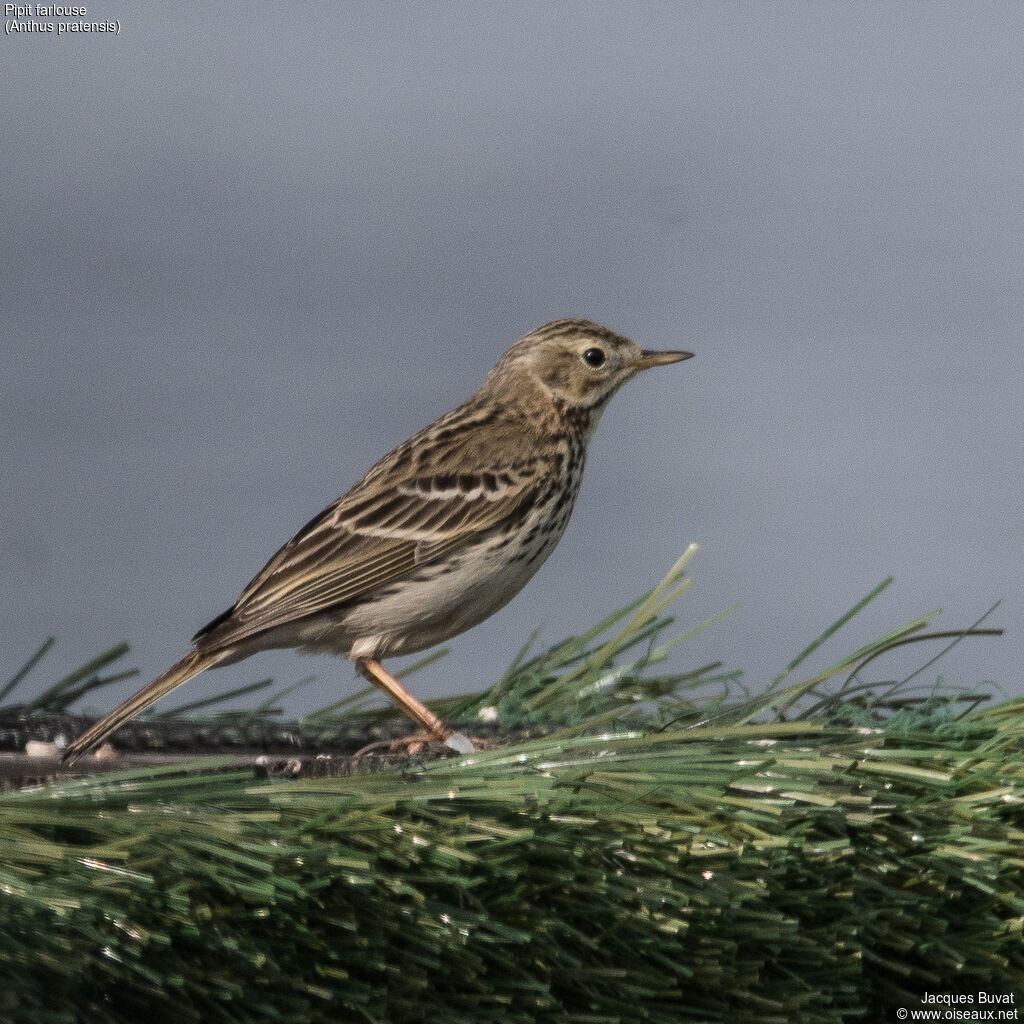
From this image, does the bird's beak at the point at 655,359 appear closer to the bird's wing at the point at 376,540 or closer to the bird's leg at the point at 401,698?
the bird's wing at the point at 376,540

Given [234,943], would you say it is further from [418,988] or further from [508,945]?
[508,945]

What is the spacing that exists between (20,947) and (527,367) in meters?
3.92

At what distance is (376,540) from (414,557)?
0.20 meters

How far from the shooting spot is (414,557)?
4.66m

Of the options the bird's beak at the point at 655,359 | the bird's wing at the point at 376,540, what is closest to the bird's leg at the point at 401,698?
the bird's wing at the point at 376,540

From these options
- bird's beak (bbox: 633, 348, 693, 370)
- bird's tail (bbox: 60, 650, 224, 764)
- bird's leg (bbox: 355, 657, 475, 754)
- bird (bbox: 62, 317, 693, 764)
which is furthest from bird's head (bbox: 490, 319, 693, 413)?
bird's tail (bbox: 60, 650, 224, 764)

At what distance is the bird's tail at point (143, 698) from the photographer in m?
3.76

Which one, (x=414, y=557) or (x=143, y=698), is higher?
(x=414, y=557)

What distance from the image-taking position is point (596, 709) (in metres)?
4.43

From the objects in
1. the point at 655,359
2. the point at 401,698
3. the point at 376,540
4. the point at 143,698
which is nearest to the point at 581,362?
the point at 655,359

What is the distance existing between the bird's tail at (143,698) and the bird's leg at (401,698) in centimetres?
50

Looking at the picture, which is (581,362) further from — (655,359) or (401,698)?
(401,698)

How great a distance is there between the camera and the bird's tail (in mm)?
3760

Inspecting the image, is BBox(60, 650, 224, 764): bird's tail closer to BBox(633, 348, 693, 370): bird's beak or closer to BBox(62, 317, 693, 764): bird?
BBox(62, 317, 693, 764): bird
